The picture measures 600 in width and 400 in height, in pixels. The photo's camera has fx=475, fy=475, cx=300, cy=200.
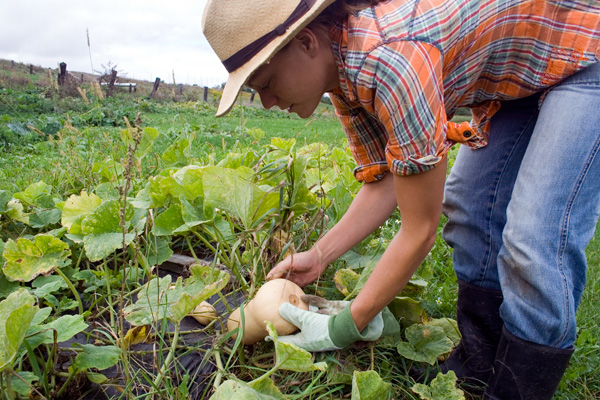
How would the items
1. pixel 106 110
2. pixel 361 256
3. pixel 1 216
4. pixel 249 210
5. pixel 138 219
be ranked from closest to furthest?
pixel 249 210 < pixel 138 219 < pixel 361 256 < pixel 1 216 < pixel 106 110

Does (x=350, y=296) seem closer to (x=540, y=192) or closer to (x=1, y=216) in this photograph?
(x=540, y=192)

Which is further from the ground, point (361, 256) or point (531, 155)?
point (531, 155)

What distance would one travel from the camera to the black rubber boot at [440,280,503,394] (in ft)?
4.89

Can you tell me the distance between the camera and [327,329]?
49.6 inches

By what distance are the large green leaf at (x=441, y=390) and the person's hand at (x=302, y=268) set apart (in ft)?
1.56

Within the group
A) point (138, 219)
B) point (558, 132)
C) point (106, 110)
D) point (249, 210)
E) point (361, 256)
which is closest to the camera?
point (558, 132)

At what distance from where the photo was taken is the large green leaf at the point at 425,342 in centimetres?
138

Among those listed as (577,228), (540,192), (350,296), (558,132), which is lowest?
(350,296)

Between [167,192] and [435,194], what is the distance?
1.07 m

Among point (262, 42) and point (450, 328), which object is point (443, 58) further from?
point (450, 328)

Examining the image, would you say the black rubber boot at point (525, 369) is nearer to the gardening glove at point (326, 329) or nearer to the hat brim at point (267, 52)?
the gardening glove at point (326, 329)

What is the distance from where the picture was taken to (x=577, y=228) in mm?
1174

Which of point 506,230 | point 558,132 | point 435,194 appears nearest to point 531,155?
point 558,132

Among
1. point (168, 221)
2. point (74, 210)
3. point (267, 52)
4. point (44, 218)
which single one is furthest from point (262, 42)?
point (44, 218)
